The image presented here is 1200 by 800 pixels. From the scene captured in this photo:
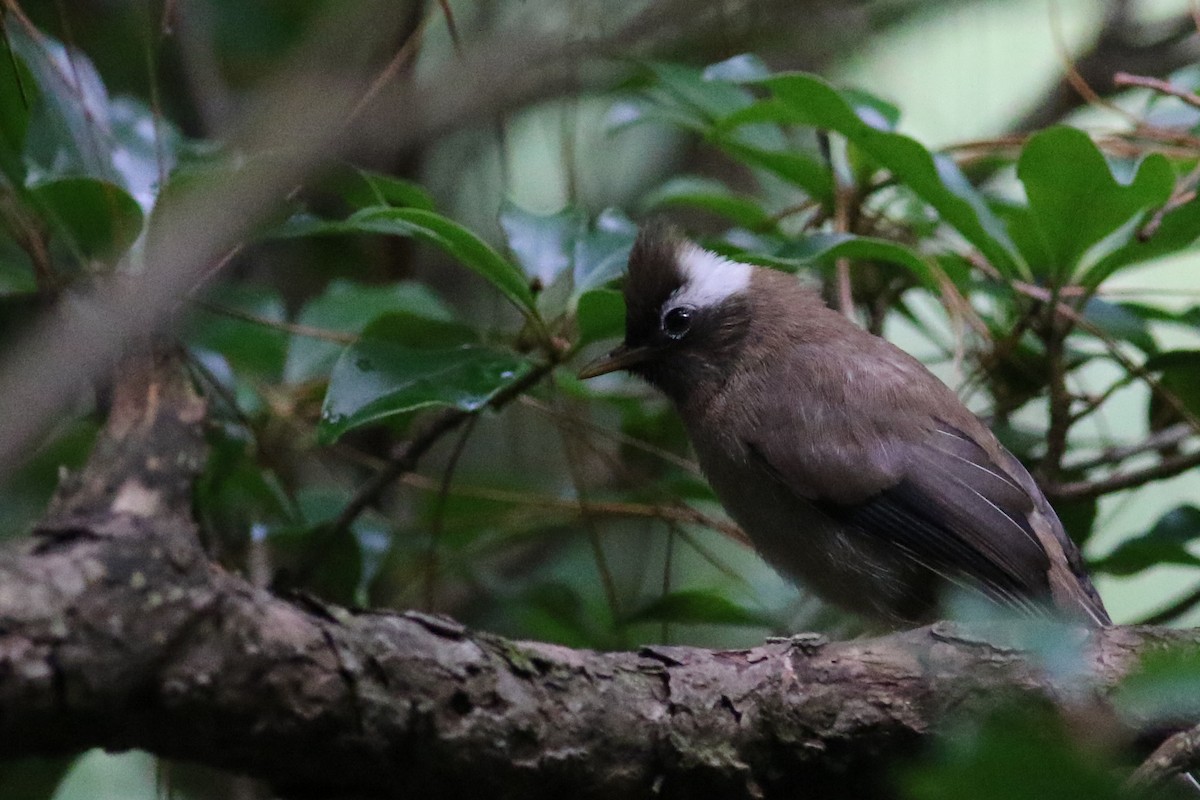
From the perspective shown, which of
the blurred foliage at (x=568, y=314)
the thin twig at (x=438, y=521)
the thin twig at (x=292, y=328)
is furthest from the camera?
the thin twig at (x=438, y=521)

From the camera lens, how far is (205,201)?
2.02 m

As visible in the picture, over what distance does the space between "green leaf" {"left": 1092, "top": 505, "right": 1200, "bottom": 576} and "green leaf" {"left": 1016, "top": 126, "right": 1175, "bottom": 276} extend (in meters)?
0.70

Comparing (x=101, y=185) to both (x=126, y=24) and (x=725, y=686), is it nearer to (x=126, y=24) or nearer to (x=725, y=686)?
(x=725, y=686)

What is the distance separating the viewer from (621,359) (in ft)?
10.7

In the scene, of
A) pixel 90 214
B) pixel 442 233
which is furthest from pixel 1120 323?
pixel 90 214

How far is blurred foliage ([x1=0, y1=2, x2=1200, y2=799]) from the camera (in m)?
2.63

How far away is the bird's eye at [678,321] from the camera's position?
10.9 ft

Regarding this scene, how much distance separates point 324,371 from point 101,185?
2.86 feet

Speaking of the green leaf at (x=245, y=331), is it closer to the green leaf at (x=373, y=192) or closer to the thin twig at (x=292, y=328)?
the thin twig at (x=292, y=328)

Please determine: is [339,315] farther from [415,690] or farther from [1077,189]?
[1077,189]

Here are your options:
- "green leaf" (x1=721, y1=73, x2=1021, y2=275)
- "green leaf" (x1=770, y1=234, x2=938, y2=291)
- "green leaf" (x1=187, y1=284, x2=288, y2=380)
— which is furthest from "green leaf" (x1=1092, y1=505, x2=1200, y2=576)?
"green leaf" (x1=187, y1=284, x2=288, y2=380)

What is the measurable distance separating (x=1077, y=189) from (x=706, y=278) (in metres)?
1.02

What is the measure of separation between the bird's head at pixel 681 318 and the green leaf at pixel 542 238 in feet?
0.89

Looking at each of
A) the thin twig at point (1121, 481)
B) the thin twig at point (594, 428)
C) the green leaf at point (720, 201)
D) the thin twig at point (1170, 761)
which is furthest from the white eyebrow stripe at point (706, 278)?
the thin twig at point (1170, 761)
